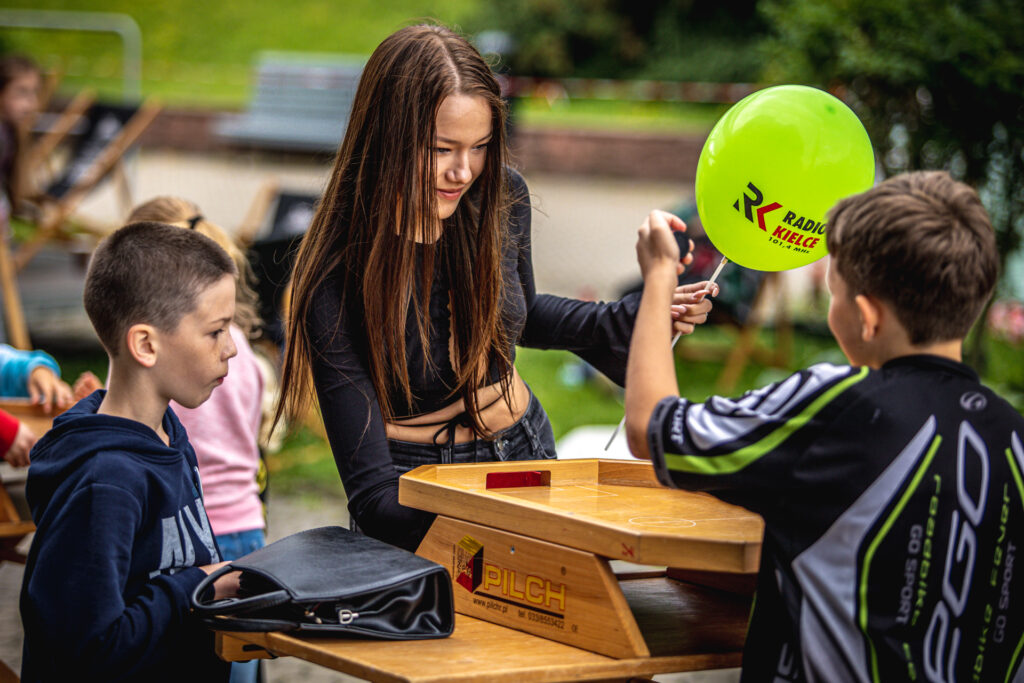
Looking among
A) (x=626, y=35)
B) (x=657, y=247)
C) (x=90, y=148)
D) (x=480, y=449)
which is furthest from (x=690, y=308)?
(x=626, y=35)

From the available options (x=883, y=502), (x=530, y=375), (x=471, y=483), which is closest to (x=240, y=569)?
(x=471, y=483)

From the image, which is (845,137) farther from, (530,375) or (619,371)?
(530,375)

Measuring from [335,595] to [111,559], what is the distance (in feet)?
1.15

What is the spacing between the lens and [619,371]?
7.51ft

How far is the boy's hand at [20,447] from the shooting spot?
8.18ft

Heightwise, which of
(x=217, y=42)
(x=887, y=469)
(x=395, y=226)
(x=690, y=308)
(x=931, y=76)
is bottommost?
(x=887, y=469)

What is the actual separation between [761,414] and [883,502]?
0.20 metres

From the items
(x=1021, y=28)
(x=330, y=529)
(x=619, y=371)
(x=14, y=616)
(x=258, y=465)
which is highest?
(x=1021, y=28)

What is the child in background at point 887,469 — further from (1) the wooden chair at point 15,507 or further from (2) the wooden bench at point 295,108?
(2) the wooden bench at point 295,108

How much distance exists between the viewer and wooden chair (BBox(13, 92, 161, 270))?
7691mm

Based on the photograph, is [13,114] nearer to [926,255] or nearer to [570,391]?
[570,391]

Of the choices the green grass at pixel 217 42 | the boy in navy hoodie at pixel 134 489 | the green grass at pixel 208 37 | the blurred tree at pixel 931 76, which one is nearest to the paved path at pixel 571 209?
the green grass at pixel 217 42

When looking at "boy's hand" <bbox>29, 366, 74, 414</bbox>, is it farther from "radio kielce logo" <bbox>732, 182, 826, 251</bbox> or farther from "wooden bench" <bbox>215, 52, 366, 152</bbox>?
"wooden bench" <bbox>215, 52, 366, 152</bbox>

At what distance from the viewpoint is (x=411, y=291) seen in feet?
6.81
